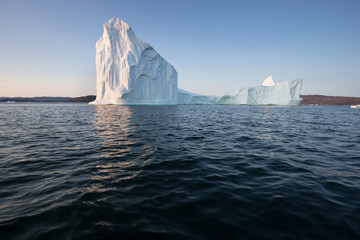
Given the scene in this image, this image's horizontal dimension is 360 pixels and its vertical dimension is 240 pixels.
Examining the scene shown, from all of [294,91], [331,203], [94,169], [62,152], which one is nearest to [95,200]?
[94,169]

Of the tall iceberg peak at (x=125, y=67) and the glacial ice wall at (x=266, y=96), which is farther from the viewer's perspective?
the glacial ice wall at (x=266, y=96)

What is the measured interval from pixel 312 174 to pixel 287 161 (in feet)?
Answer: 3.25

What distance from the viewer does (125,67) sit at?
43.5m

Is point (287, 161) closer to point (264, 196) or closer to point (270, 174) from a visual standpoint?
point (270, 174)

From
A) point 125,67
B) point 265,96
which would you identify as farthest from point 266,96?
point 125,67

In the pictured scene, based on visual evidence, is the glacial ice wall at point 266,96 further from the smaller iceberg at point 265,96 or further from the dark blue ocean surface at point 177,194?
the dark blue ocean surface at point 177,194

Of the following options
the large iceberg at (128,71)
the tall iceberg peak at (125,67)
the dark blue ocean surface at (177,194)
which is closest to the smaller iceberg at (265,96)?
the large iceberg at (128,71)

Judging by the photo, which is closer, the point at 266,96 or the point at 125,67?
the point at 125,67

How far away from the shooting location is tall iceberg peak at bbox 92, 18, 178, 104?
144 feet

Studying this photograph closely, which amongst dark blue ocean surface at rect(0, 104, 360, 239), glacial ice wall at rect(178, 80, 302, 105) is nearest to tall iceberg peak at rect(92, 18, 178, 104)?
glacial ice wall at rect(178, 80, 302, 105)

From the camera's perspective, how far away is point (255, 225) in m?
2.54

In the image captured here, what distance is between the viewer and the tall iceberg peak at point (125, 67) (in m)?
43.8

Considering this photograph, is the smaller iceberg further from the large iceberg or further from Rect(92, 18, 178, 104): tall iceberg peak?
Rect(92, 18, 178, 104): tall iceberg peak

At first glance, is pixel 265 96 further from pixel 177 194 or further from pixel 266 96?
pixel 177 194
